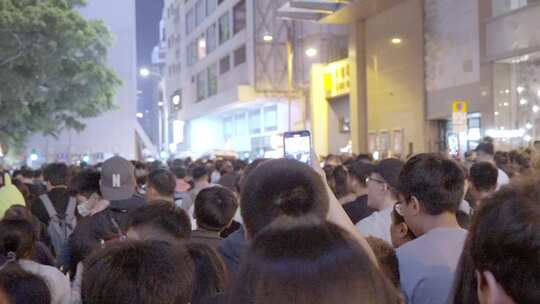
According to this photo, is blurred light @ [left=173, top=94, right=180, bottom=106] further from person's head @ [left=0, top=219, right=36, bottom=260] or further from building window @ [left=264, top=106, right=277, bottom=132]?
person's head @ [left=0, top=219, right=36, bottom=260]

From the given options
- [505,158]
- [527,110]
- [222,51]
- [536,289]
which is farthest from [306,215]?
[222,51]

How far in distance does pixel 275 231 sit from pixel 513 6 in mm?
20300

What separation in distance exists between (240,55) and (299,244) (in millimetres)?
43230

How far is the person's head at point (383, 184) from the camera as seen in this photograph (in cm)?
545

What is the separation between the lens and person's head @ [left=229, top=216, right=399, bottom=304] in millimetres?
1755

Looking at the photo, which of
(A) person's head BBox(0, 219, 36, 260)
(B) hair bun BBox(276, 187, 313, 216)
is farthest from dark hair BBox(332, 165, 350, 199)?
(B) hair bun BBox(276, 187, 313, 216)

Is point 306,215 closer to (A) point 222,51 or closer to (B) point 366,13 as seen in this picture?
(B) point 366,13

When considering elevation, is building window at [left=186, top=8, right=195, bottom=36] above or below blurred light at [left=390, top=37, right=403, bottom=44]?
above

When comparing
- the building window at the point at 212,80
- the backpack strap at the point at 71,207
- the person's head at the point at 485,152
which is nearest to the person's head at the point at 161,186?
the backpack strap at the point at 71,207

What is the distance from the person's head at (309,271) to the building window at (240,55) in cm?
4190

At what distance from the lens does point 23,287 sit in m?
3.14

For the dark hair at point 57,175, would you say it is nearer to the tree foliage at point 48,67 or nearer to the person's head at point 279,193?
the person's head at point 279,193

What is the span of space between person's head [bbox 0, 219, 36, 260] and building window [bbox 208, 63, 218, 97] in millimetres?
46163

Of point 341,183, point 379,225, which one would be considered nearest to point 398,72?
point 341,183
